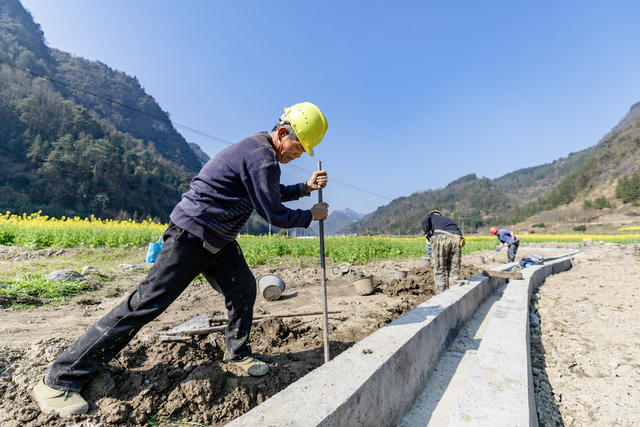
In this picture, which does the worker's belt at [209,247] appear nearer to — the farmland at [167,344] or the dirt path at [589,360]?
the farmland at [167,344]

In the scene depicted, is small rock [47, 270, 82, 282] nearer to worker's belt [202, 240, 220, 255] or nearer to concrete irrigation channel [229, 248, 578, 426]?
worker's belt [202, 240, 220, 255]

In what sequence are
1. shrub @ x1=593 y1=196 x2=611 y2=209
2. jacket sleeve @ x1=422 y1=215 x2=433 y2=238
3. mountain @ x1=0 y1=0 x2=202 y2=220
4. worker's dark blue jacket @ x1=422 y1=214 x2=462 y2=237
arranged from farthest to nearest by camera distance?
shrub @ x1=593 y1=196 x2=611 y2=209
mountain @ x1=0 y1=0 x2=202 y2=220
jacket sleeve @ x1=422 y1=215 x2=433 y2=238
worker's dark blue jacket @ x1=422 y1=214 x2=462 y2=237

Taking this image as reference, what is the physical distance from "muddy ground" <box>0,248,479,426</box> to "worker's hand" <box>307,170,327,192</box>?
1.48 meters

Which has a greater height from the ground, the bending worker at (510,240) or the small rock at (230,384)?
the bending worker at (510,240)

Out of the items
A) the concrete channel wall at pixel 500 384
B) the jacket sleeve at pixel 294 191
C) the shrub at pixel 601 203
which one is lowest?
the concrete channel wall at pixel 500 384

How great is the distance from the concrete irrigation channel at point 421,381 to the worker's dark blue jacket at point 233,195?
991 millimetres

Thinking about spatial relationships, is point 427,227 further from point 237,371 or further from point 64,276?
point 64,276

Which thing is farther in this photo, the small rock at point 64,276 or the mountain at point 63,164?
the mountain at point 63,164

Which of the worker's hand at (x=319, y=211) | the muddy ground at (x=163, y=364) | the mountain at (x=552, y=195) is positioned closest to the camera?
the muddy ground at (x=163, y=364)

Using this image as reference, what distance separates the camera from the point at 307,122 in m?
2.09

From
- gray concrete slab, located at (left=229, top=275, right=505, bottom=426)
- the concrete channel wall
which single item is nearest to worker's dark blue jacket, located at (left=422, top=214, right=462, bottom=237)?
the concrete channel wall

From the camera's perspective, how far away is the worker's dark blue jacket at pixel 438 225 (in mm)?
5145

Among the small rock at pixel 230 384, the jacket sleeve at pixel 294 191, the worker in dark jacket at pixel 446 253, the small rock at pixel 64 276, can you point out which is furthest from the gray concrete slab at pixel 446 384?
the small rock at pixel 64 276

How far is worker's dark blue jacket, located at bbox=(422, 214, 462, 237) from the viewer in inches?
203
